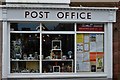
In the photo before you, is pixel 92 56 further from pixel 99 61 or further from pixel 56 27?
pixel 56 27

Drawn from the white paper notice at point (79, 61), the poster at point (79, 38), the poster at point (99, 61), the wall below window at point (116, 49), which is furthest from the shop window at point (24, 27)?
the wall below window at point (116, 49)

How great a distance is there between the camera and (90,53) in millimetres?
14188

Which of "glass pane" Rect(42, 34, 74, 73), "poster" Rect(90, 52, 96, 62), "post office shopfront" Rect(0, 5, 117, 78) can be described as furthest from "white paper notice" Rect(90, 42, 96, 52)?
"glass pane" Rect(42, 34, 74, 73)

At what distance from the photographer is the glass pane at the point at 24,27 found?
45.5 ft

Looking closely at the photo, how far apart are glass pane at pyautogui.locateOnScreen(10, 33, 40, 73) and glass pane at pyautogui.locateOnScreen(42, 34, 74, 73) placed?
306mm

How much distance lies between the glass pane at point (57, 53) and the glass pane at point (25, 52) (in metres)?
0.31

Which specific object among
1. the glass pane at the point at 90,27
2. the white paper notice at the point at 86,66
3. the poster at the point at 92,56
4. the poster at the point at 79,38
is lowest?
the white paper notice at the point at 86,66

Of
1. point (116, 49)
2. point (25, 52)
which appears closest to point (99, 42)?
point (116, 49)

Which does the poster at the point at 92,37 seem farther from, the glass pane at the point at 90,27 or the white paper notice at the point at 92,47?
the glass pane at the point at 90,27

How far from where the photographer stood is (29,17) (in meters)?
13.7

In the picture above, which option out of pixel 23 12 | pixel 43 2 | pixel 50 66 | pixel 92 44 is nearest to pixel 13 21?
pixel 23 12

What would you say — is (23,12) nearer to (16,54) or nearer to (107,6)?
(16,54)

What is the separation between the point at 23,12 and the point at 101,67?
3.69 m

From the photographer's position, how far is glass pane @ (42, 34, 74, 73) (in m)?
14.0
